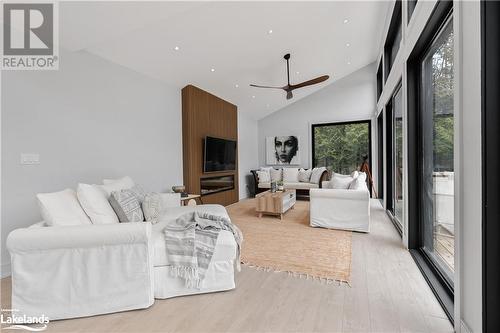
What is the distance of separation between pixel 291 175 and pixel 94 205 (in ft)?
18.7

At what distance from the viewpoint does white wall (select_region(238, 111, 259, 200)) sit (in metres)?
7.11

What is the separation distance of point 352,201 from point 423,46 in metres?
2.20

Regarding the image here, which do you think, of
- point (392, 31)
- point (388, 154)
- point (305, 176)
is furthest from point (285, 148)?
point (392, 31)

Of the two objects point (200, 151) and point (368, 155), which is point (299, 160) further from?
point (200, 151)

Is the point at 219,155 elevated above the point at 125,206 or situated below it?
above

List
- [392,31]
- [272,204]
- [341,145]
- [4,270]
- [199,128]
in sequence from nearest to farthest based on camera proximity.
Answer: [4,270] < [392,31] < [272,204] < [199,128] < [341,145]

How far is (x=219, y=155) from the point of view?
580 centimetres

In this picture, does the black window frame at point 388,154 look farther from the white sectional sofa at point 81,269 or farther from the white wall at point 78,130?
the white sectional sofa at point 81,269

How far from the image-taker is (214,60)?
4281mm

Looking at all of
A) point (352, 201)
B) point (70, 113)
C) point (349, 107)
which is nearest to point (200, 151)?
point (70, 113)

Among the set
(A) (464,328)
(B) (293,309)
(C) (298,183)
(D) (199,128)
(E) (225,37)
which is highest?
(E) (225,37)

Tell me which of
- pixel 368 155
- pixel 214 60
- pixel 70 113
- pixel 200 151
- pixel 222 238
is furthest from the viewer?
pixel 368 155

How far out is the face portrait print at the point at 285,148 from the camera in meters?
7.86

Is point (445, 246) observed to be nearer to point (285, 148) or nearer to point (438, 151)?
point (438, 151)
